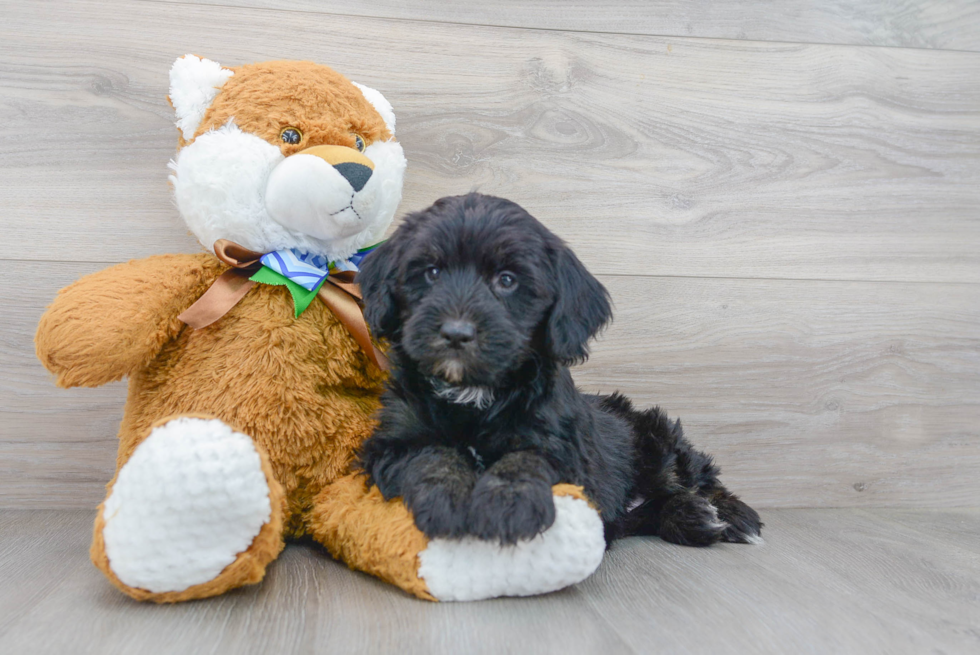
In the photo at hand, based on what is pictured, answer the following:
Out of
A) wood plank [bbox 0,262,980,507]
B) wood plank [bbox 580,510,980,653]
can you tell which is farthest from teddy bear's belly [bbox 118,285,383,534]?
wood plank [bbox 0,262,980,507]

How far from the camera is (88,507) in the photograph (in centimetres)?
222

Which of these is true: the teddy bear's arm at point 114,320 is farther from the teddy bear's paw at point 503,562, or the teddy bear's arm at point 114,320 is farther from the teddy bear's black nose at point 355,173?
the teddy bear's paw at point 503,562

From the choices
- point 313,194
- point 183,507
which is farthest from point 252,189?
point 183,507

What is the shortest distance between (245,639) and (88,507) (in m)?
1.23

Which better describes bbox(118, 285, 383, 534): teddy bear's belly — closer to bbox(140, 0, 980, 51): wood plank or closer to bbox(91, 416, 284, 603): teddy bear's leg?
bbox(91, 416, 284, 603): teddy bear's leg

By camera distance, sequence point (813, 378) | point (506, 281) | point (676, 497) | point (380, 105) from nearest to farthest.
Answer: point (506, 281), point (380, 105), point (676, 497), point (813, 378)

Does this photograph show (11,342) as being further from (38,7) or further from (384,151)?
(384,151)

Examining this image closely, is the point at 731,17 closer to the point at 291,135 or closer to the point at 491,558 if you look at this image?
the point at 291,135

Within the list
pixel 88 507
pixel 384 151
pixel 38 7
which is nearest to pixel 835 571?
pixel 384 151

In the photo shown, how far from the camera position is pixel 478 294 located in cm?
151

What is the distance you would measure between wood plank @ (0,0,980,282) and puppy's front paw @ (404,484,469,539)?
3.60ft

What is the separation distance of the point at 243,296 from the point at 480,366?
666 millimetres

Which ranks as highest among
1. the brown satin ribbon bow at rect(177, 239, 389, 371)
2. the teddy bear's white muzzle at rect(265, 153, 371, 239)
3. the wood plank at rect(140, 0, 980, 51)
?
the wood plank at rect(140, 0, 980, 51)

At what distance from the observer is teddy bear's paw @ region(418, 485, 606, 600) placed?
1.46 meters
